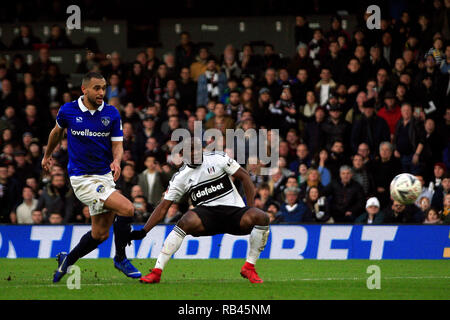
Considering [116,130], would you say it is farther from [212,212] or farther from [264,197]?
[264,197]

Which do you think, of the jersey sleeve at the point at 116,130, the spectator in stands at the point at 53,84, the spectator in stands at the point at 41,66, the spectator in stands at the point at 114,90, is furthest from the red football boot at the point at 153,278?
the spectator in stands at the point at 41,66

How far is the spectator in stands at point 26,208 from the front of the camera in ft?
56.4

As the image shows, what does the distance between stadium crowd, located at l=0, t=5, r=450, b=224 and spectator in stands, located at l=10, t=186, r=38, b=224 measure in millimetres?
19

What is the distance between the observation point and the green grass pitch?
29.7ft

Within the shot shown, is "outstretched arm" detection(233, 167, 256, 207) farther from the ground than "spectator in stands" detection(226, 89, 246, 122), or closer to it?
closer to it

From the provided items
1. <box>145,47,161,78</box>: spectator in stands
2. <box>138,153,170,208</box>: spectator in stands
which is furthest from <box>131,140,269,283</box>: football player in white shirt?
<box>145,47,161,78</box>: spectator in stands

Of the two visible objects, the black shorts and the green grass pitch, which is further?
the black shorts

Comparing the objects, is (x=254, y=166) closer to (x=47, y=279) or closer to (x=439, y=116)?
(x=439, y=116)

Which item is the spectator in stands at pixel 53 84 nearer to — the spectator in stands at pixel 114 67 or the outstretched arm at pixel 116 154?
the spectator in stands at pixel 114 67

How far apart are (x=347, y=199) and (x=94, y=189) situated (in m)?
7.05

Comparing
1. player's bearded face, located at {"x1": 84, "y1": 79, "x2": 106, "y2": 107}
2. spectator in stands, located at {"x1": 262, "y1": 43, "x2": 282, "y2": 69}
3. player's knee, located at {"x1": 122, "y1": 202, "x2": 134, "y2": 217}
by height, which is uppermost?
spectator in stands, located at {"x1": 262, "y1": 43, "x2": 282, "y2": 69}

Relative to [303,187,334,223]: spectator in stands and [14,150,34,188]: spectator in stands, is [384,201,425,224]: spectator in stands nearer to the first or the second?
[303,187,334,223]: spectator in stands

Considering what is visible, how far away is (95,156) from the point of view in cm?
1014

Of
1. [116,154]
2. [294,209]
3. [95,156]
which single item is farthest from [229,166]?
[294,209]
